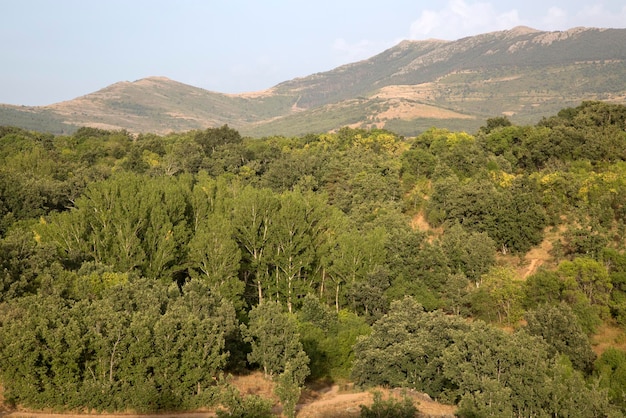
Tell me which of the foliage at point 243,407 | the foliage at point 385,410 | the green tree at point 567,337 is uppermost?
the foliage at point 243,407

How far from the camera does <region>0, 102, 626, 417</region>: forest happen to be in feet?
74.2

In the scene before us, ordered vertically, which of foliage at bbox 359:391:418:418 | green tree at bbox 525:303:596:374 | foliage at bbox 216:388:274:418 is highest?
foliage at bbox 216:388:274:418

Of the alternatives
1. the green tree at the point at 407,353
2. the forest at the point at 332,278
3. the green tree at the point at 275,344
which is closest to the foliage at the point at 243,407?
the forest at the point at 332,278

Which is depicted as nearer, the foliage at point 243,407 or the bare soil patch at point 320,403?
the foliage at point 243,407

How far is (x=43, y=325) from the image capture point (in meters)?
21.4

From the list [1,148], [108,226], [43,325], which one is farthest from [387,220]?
[1,148]

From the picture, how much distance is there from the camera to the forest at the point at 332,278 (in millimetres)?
22625

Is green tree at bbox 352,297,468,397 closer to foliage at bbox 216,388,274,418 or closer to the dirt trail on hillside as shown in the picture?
the dirt trail on hillside

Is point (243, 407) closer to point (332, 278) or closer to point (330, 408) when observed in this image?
point (330, 408)

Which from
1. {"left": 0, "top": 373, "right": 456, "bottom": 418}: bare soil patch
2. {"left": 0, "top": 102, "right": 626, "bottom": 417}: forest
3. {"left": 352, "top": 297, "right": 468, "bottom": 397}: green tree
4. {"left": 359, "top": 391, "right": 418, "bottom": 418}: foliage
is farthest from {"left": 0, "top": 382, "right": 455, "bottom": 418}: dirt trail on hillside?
{"left": 359, "top": 391, "right": 418, "bottom": 418}: foliage

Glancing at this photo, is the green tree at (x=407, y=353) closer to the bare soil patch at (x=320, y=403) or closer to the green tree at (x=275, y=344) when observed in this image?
the bare soil patch at (x=320, y=403)

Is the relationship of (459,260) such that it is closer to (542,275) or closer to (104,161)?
(542,275)

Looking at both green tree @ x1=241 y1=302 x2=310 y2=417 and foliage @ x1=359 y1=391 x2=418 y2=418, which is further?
green tree @ x1=241 y1=302 x2=310 y2=417

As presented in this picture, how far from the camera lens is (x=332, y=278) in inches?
1751
